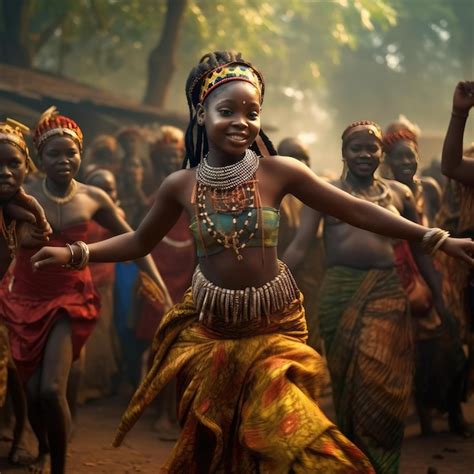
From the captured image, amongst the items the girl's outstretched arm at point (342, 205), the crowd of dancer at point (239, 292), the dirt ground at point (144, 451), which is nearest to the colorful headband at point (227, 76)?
the crowd of dancer at point (239, 292)

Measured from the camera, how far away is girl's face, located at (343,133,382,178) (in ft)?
21.1

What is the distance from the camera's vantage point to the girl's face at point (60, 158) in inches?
243

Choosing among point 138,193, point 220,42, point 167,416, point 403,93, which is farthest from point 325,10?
point 167,416

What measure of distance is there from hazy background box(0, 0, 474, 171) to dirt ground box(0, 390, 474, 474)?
12878 mm

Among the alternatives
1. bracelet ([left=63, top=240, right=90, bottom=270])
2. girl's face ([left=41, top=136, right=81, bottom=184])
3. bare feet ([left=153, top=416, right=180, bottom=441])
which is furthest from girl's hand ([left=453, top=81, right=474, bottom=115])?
bare feet ([left=153, top=416, right=180, bottom=441])

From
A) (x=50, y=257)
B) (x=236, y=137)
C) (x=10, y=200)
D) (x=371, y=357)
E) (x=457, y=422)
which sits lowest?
(x=457, y=422)

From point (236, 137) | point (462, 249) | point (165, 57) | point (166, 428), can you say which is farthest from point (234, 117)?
point (165, 57)

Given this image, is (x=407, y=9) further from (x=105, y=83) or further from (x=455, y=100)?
(x=455, y=100)

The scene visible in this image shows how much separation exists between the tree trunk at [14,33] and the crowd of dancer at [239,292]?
33.1 feet

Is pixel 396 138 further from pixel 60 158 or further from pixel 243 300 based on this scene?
pixel 243 300

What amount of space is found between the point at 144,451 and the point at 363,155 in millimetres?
2761

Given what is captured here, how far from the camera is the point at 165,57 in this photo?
66.9 ft

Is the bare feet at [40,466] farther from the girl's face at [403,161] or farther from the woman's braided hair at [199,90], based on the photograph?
the girl's face at [403,161]

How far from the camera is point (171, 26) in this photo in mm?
20234
